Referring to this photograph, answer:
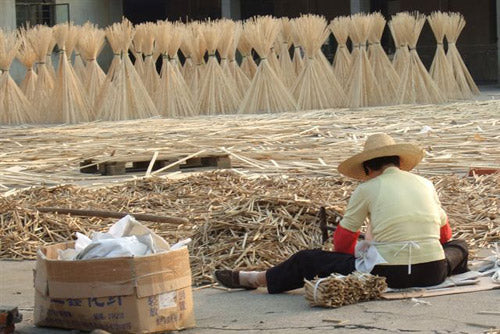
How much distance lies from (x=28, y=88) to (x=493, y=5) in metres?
14.4

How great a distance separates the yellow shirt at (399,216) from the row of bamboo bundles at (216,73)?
13.7 meters

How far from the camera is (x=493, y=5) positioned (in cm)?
2953

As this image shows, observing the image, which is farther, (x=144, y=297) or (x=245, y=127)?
Answer: (x=245, y=127)

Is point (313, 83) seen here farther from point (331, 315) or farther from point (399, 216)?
point (331, 315)

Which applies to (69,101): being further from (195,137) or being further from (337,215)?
(337,215)

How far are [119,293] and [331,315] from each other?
981 mm

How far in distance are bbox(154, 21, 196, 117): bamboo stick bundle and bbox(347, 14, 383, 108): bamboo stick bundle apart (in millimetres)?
2907

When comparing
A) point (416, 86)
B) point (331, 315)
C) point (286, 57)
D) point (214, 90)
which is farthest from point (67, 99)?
point (331, 315)

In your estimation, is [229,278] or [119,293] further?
[229,278]

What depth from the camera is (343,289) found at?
5332mm

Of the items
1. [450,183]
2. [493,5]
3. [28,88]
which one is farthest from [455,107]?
[493,5]

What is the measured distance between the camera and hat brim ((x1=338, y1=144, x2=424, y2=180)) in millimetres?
5754

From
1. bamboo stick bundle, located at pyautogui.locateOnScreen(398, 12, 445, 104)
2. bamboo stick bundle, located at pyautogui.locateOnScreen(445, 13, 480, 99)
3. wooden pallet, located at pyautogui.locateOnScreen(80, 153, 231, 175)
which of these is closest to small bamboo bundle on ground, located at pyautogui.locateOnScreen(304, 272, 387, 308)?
wooden pallet, located at pyautogui.locateOnScreen(80, 153, 231, 175)

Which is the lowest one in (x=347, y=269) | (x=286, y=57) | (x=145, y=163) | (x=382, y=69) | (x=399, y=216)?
(x=145, y=163)
